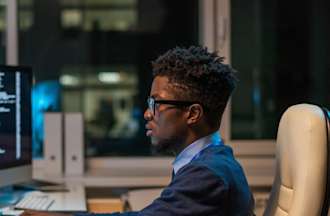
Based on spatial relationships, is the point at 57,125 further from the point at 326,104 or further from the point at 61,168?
the point at 326,104

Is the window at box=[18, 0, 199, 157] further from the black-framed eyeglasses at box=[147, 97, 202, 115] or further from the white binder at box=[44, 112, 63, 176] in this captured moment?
the black-framed eyeglasses at box=[147, 97, 202, 115]

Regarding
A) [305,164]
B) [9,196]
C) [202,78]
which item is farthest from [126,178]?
[202,78]

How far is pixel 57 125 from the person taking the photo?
308 centimetres

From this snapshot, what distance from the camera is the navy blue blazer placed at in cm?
136

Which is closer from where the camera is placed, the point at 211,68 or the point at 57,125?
the point at 211,68

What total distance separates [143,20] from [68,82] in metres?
0.56

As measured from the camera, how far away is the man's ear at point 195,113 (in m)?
1.46

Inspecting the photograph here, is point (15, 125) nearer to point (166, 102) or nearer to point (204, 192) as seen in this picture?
point (166, 102)

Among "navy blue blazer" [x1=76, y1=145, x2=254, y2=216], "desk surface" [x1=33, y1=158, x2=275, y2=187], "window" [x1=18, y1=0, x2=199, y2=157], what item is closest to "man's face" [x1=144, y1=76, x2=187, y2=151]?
"navy blue blazer" [x1=76, y1=145, x2=254, y2=216]

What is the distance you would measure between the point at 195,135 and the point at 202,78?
0.49ft

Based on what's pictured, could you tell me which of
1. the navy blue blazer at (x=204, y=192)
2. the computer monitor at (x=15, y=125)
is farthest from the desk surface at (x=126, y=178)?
the navy blue blazer at (x=204, y=192)

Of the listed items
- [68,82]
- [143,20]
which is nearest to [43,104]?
[68,82]

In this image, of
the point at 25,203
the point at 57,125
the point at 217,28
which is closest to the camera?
the point at 25,203

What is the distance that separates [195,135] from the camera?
1.50m
